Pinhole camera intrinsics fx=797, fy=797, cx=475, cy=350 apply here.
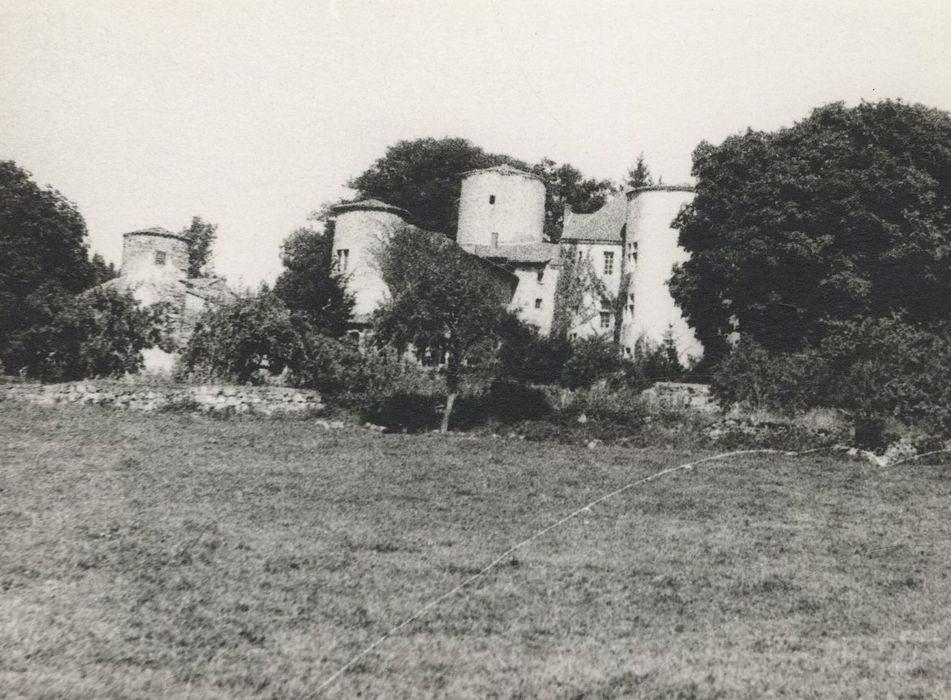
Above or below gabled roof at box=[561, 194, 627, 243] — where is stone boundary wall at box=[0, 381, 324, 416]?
below

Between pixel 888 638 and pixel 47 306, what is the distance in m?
24.6

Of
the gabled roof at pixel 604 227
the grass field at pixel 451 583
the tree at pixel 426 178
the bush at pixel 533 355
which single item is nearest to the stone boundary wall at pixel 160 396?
the grass field at pixel 451 583

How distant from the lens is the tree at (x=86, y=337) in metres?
Result: 24.0

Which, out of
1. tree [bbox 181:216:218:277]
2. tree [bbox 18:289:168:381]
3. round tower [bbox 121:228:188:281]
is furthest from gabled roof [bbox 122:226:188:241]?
tree [bbox 181:216:218:277]

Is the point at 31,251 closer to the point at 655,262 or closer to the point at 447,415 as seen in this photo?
the point at 447,415

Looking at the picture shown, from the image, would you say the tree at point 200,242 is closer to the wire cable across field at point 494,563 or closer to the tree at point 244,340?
the tree at point 244,340

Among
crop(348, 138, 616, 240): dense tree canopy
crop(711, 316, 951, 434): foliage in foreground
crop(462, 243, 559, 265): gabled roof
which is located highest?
crop(348, 138, 616, 240): dense tree canopy

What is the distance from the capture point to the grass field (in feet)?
17.0

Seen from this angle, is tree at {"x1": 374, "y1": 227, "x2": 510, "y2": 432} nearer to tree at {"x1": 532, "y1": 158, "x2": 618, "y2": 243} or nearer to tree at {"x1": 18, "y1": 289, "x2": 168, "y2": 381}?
Answer: tree at {"x1": 18, "y1": 289, "x2": 168, "y2": 381}

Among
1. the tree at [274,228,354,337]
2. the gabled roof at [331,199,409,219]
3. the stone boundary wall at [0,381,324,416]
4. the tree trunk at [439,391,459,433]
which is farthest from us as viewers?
the gabled roof at [331,199,409,219]

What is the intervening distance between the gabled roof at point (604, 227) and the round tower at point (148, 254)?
65.5 ft

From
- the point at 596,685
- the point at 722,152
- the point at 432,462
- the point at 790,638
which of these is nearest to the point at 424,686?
the point at 596,685

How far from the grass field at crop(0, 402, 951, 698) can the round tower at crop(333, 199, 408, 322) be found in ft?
88.9

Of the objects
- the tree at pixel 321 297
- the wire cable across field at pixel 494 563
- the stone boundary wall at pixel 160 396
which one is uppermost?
the tree at pixel 321 297
